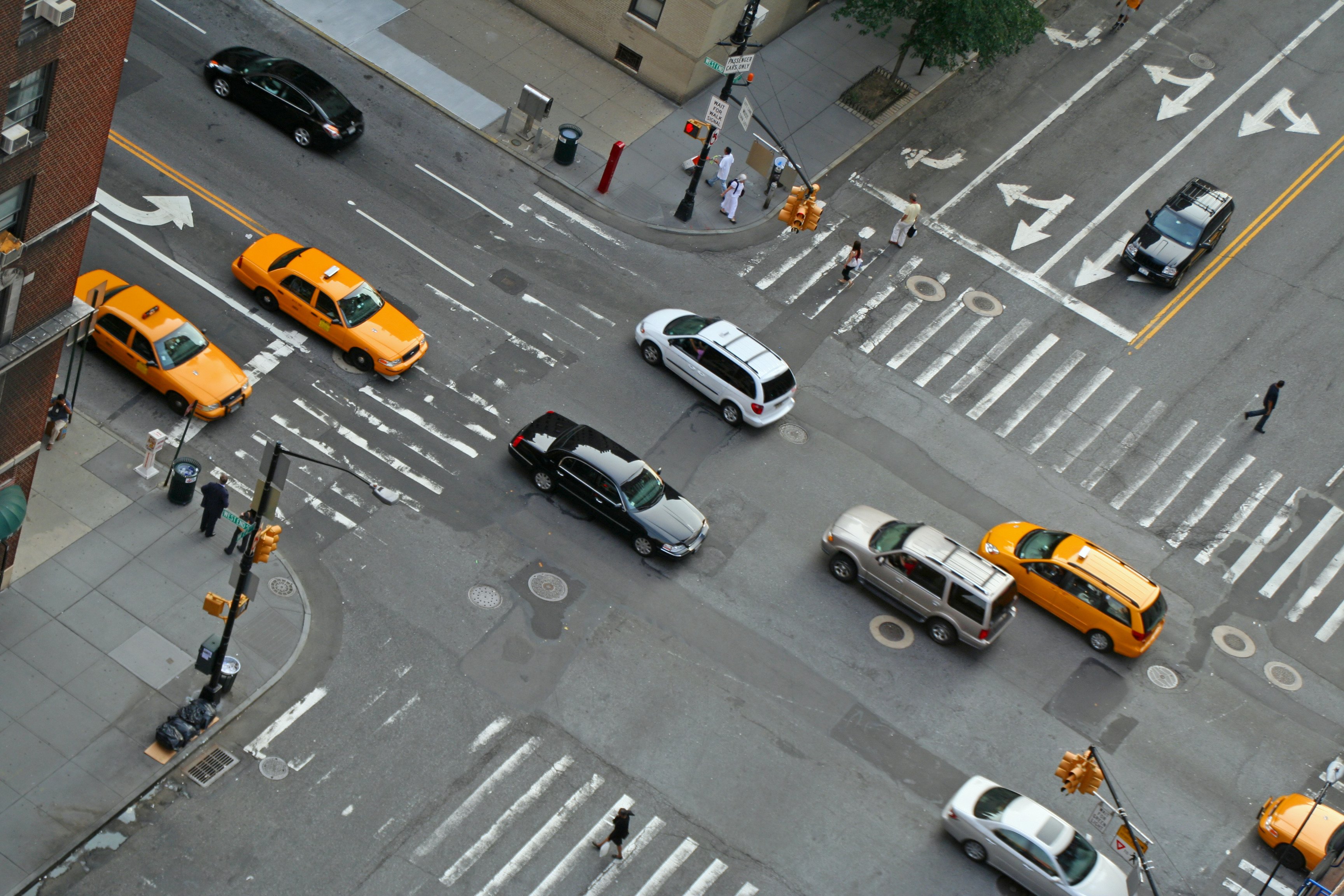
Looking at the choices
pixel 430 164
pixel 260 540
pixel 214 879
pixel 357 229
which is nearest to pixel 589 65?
pixel 430 164

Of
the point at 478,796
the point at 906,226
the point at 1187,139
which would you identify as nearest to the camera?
the point at 478,796

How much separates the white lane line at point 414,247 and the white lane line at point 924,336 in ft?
34.9

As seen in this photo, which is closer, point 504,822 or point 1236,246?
point 504,822

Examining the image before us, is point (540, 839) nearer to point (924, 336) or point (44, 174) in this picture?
point (44, 174)

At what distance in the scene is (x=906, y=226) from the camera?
127 feet

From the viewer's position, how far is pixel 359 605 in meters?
28.1

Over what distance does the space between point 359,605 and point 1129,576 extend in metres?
16.1

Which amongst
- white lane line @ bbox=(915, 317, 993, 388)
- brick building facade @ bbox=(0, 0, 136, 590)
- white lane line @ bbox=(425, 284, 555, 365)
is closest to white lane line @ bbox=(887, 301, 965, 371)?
white lane line @ bbox=(915, 317, 993, 388)

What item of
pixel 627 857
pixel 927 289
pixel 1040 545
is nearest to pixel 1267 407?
pixel 1040 545

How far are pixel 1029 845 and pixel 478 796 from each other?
10001 millimetres

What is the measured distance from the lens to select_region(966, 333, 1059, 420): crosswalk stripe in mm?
35531

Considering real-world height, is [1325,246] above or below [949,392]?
above

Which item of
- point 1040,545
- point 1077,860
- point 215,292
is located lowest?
point 215,292

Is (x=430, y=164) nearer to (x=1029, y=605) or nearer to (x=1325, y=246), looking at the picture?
(x=1029, y=605)
